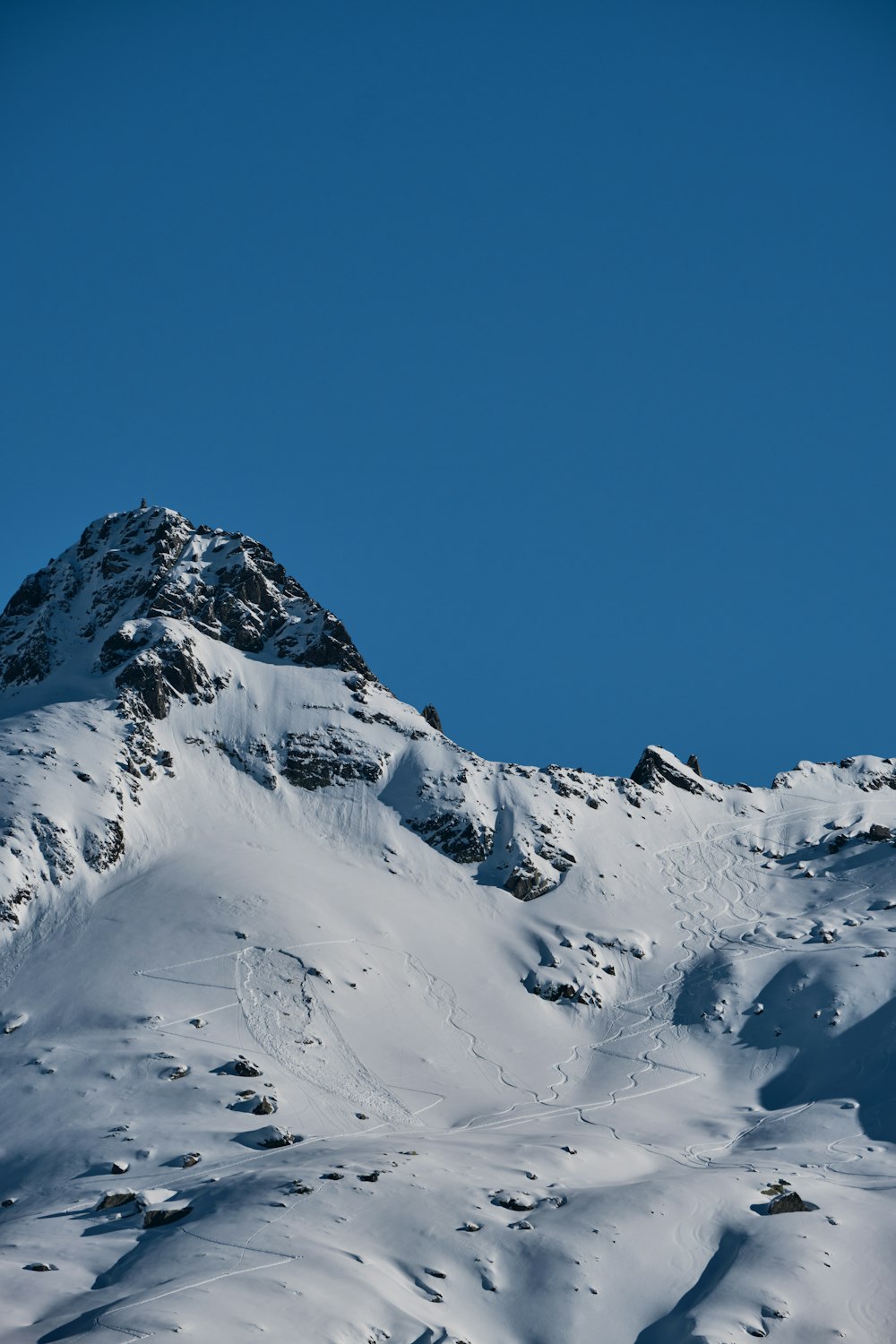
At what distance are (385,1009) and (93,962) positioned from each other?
26.0 metres

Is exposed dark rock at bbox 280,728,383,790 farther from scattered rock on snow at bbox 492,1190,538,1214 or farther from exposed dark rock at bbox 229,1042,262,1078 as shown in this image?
scattered rock on snow at bbox 492,1190,538,1214

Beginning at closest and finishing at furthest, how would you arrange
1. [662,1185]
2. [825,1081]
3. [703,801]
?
1. [662,1185]
2. [825,1081]
3. [703,801]

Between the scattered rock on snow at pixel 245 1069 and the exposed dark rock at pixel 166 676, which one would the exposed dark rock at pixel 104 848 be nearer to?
the exposed dark rock at pixel 166 676

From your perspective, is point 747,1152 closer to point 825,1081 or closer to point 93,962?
point 825,1081

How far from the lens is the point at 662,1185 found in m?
89.1

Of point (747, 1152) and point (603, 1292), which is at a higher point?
point (747, 1152)

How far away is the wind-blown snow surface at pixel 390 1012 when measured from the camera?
2975 inches

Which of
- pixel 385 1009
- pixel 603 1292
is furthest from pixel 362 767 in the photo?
pixel 603 1292

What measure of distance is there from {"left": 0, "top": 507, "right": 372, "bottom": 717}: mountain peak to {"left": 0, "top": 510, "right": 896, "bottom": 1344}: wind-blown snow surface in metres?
0.65

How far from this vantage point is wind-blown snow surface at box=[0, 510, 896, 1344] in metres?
75.6

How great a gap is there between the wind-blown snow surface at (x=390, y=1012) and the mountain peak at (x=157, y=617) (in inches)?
25.5

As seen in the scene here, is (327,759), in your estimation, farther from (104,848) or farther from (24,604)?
(24,604)

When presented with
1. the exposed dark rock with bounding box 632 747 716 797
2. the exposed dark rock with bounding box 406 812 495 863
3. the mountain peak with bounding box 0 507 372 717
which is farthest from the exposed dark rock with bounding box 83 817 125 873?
the exposed dark rock with bounding box 632 747 716 797

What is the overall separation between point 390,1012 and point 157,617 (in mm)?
75793
